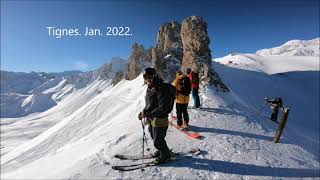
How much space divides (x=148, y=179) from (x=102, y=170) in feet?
5.78

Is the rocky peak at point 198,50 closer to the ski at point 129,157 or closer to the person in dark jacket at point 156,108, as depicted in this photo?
the ski at point 129,157

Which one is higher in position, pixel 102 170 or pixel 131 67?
pixel 131 67

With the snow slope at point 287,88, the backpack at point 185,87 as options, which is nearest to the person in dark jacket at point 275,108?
the snow slope at point 287,88

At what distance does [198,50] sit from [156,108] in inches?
745

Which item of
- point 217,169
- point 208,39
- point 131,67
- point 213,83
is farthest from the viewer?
point 131,67

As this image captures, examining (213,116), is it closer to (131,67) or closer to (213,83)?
(213,83)

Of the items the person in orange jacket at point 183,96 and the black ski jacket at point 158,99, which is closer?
the black ski jacket at point 158,99

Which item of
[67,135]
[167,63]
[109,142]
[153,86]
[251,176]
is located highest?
[167,63]

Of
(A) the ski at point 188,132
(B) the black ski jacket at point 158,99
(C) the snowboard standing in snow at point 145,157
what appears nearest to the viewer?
(B) the black ski jacket at point 158,99

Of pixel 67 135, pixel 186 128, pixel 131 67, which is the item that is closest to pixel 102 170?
pixel 186 128

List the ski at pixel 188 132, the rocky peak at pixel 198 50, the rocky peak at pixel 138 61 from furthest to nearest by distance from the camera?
the rocky peak at pixel 138 61
the rocky peak at pixel 198 50
the ski at pixel 188 132

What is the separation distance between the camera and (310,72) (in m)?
56.1

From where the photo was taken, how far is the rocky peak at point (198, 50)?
23.8 m

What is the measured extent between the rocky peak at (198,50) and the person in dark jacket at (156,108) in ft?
44.1
